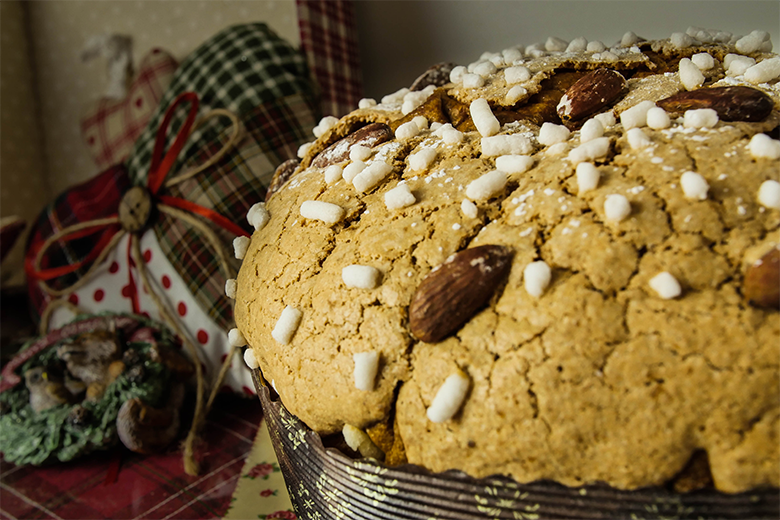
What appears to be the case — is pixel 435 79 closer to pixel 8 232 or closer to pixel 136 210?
pixel 136 210

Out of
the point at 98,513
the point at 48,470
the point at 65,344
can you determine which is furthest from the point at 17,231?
the point at 98,513

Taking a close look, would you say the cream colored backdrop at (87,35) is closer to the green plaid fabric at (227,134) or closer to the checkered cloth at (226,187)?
the green plaid fabric at (227,134)

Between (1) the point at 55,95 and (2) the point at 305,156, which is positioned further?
(1) the point at 55,95

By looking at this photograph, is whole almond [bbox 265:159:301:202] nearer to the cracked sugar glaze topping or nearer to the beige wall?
the cracked sugar glaze topping

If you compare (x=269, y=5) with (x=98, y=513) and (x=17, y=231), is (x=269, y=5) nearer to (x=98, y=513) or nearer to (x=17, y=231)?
(x=17, y=231)

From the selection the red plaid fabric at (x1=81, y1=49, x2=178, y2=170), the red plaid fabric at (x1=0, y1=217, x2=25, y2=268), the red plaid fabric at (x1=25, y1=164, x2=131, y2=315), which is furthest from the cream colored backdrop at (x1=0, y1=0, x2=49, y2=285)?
the red plaid fabric at (x1=25, y1=164, x2=131, y2=315)
